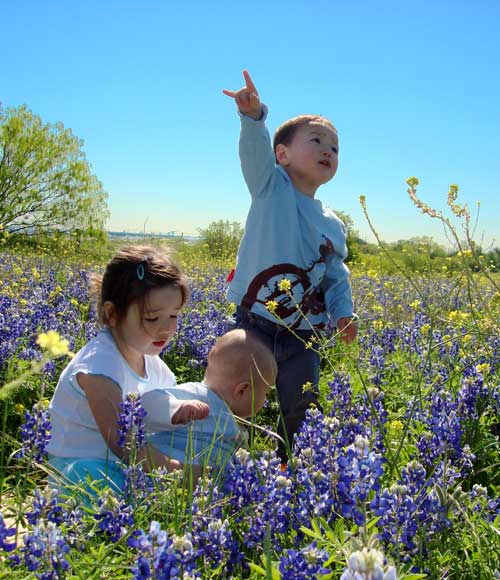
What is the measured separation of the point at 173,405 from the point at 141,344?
1.29ft

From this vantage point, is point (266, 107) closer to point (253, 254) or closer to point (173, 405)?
point (253, 254)

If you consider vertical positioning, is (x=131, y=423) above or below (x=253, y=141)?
below

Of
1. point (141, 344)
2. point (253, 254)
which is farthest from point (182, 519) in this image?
point (253, 254)

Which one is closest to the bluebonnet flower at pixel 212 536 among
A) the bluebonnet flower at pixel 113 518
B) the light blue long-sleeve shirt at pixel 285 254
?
the bluebonnet flower at pixel 113 518

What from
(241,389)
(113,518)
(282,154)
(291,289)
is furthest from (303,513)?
(282,154)

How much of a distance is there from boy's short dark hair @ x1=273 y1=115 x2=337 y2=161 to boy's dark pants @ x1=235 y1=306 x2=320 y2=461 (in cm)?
126

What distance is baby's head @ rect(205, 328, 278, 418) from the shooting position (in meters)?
2.97

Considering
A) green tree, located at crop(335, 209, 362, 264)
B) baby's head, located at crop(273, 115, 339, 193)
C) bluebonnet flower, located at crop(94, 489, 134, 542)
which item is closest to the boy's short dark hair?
baby's head, located at crop(273, 115, 339, 193)

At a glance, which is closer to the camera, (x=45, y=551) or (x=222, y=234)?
(x=45, y=551)

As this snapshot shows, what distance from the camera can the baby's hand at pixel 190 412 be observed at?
2.72 m

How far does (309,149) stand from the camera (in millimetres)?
3791

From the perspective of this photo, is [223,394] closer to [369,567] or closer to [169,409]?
[169,409]

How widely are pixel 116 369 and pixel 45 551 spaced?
→ 4.65 ft

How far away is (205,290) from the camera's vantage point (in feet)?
22.3
